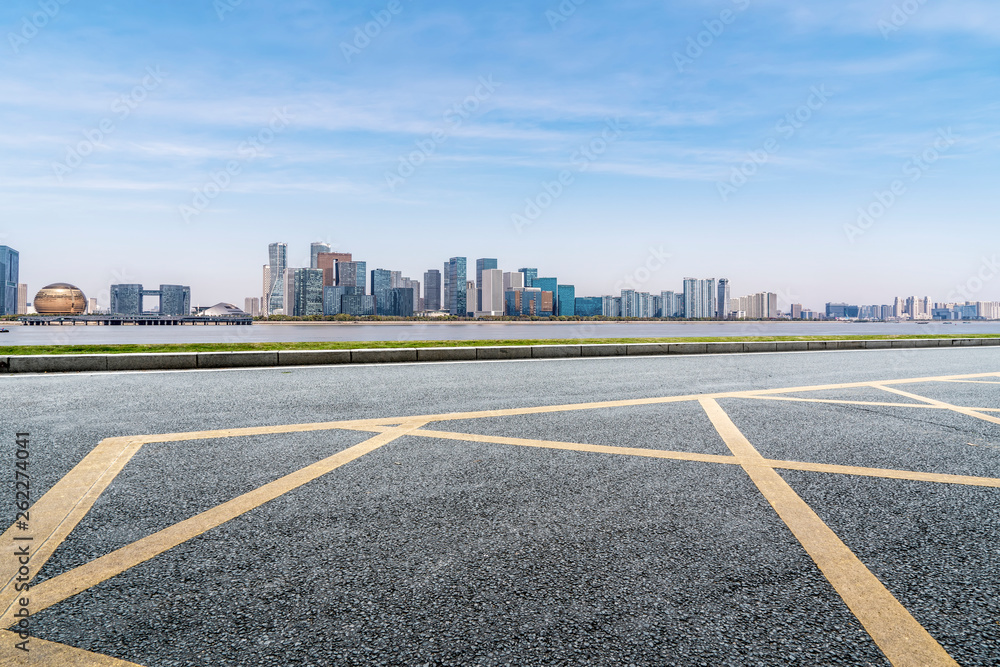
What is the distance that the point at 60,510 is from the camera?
344 centimetres

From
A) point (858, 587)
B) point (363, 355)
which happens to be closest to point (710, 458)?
point (858, 587)

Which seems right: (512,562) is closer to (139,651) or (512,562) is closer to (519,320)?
(139,651)

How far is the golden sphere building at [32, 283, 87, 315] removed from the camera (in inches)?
6014

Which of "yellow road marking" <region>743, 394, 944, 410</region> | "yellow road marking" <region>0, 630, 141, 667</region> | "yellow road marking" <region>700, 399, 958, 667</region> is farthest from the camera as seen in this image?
"yellow road marking" <region>743, 394, 944, 410</region>

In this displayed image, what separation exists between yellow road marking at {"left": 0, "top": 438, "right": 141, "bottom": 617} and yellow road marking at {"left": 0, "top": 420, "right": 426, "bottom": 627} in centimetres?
12

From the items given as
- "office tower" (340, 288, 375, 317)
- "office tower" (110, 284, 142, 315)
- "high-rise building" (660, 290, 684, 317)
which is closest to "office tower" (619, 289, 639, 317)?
"high-rise building" (660, 290, 684, 317)

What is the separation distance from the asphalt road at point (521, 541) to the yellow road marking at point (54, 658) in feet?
0.07

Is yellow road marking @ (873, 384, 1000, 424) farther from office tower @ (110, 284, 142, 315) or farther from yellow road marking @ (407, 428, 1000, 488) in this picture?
office tower @ (110, 284, 142, 315)

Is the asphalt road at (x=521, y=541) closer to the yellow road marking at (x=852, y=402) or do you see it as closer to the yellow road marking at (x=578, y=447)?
the yellow road marking at (x=578, y=447)

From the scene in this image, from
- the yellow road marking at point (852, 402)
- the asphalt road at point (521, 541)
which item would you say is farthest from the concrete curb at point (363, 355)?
the yellow road marking at point (852, 402)

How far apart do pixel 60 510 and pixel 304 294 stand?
183354mm

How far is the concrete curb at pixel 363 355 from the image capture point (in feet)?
35.1

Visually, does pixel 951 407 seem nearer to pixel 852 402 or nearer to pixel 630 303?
pixel 852 402

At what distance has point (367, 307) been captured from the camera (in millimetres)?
180250
